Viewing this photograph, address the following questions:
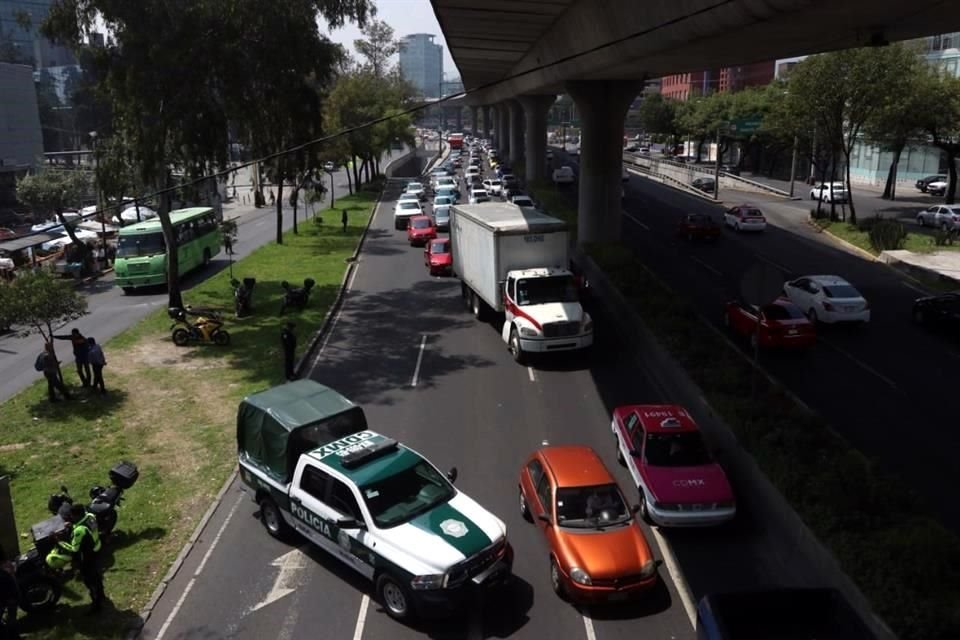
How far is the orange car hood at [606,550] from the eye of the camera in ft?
33.8

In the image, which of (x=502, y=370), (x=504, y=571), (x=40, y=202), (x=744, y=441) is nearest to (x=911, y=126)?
(x=502, y=370)

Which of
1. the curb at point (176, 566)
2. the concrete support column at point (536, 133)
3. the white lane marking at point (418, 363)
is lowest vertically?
the curb at point (176, 566)

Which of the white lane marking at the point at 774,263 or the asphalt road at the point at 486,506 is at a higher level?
the white lane marking at the point at 774,263

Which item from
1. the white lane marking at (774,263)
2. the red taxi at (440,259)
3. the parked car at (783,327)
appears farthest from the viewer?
the red taxi at (440,259)

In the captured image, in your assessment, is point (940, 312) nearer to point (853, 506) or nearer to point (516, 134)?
point (853, 506)

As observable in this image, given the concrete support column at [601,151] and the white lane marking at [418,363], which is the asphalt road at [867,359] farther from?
the white lane marking at [418,363]

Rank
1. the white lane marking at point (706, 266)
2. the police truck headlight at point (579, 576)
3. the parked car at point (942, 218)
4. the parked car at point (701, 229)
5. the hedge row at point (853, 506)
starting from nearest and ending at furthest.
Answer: the hedge row at point (853, 506) → the police truck headlight at point (579, 576) → the white lane marking at point (706, 266) → the parked car at point (701, 229) → the parked car at point (942, 218)

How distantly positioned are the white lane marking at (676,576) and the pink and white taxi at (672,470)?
0.28 metres

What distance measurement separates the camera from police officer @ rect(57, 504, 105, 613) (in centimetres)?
1028

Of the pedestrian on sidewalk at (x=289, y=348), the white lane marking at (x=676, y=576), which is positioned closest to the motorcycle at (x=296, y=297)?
the pedestrian on sidewalk at (x=289, y=348)

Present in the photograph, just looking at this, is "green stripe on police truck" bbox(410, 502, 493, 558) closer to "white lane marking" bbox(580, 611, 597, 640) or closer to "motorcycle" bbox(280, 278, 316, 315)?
"white lane marking" bbox(580, 611, 597, 640)

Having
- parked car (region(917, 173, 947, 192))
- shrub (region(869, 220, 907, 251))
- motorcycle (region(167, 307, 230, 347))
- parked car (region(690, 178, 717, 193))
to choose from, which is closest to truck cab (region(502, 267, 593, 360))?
motorcycle (region(167, 307, 230, 347))

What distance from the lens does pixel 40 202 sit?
51.9 meters

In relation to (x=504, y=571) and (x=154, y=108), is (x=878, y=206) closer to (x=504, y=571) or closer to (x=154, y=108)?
(x=154, y=108)
